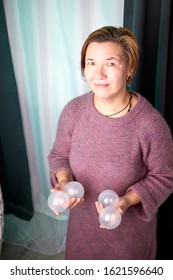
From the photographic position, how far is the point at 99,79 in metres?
0.89

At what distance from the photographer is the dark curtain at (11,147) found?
1556 millimetres

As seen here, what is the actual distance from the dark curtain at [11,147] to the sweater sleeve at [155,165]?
37.6 inches

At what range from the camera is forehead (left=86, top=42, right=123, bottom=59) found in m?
0.89

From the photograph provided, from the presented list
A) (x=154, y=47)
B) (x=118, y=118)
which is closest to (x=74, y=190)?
(x=118, y=118)

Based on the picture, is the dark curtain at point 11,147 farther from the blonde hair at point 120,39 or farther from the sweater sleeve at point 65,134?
the blonde hair at point 120,39

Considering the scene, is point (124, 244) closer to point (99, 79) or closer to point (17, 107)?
point (99, 79)

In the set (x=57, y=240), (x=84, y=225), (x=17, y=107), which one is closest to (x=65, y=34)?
(x=17, y=107)

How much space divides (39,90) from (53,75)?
5.3 inches

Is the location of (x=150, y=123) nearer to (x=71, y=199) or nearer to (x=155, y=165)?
(x=155, y=165)

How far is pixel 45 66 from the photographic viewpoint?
1.55 metres

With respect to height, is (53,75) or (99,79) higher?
(99,79)

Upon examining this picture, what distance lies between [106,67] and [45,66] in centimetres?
73

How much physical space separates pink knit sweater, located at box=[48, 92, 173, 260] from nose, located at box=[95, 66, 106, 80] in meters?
0.15

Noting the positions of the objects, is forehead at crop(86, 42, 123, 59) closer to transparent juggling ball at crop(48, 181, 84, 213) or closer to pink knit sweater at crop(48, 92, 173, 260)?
pink knit sweater at crop(48, 92, 173, 260)
